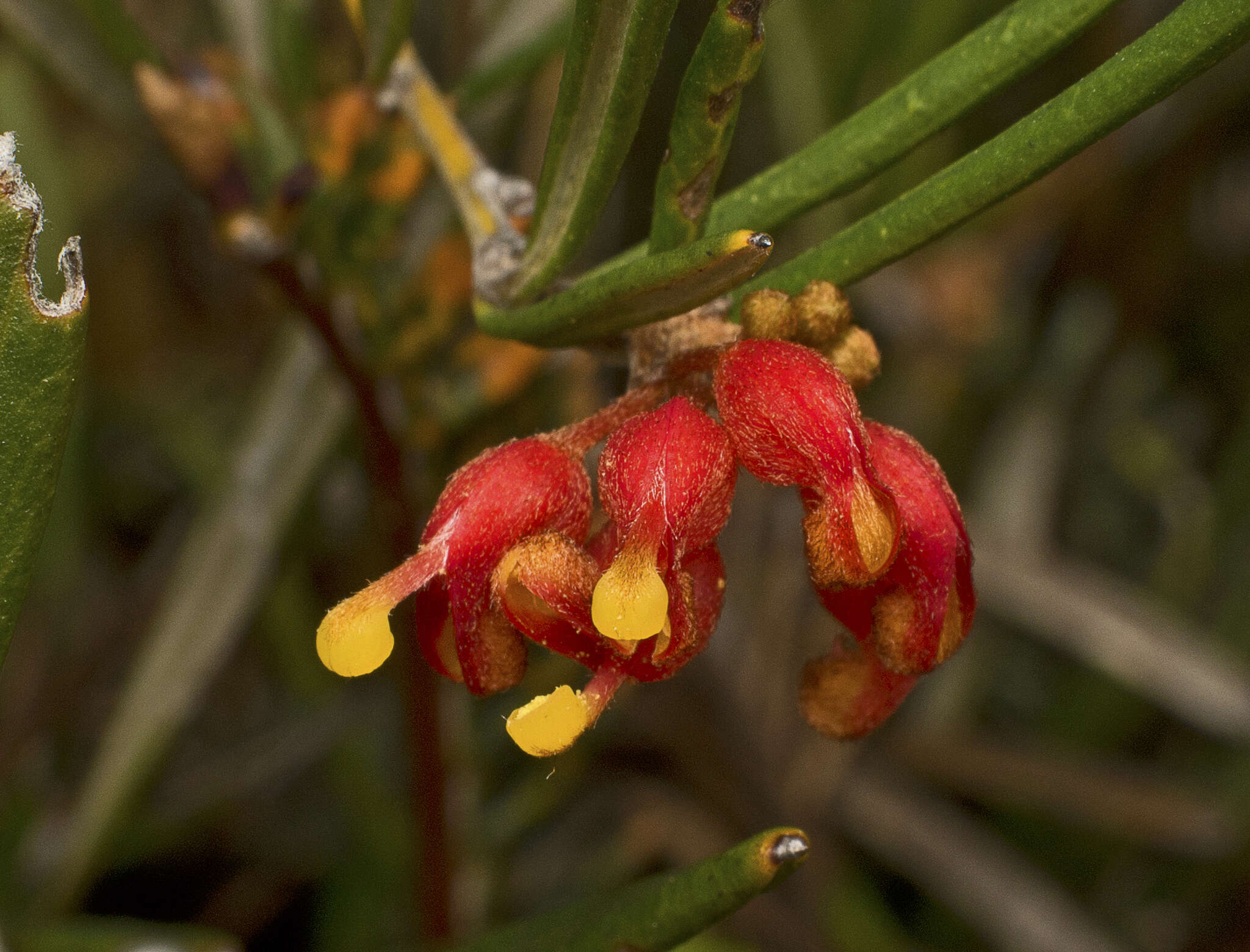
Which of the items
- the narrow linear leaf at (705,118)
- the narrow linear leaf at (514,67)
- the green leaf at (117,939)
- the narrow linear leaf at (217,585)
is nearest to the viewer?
the narrow linear leaf at (705,118)

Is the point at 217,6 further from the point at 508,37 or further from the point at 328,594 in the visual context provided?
the point at 328,594

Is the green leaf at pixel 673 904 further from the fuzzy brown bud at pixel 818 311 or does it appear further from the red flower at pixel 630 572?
the fuzzy brown bud at pixel 818 311

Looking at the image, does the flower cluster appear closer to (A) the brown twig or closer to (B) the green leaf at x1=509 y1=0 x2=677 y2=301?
(B) the green leaf at x1=509 y1=0 x2=677 y2=301

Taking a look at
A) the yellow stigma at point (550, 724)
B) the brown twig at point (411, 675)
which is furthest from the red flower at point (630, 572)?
the brown twig at point (411, 675)

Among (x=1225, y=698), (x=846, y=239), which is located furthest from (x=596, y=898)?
(x=1225, y=698)

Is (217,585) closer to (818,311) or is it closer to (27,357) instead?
(27,357)

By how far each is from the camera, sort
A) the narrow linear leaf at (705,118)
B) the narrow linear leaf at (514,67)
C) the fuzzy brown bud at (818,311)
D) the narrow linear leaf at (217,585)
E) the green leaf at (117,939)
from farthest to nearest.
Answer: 1. the narrow linear leaf at (217,585)
2. the narrow linear leaf at (514,67)
3. the green leaf at (117,939)
4. the fuzzy brown bud at (818,311)
5. the narrow linear leaf at (705,118)

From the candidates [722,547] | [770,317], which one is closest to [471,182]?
[770,317]

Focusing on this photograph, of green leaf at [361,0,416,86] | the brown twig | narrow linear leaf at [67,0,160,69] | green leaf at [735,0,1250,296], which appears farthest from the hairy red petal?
narrow linear leaf at [67,0,160,69]
